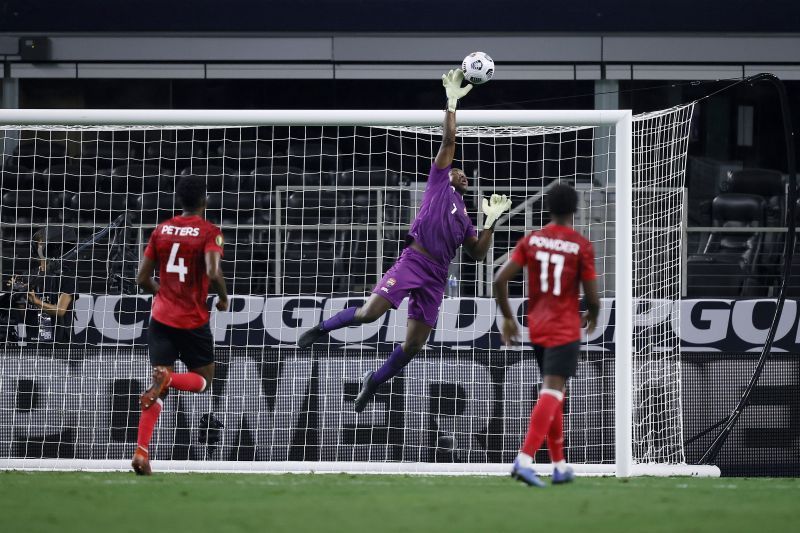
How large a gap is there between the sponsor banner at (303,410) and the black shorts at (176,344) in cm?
232

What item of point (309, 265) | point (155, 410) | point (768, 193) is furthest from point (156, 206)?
point (768, 193)

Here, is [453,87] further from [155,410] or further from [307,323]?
[307,323]

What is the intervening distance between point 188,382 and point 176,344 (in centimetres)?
27

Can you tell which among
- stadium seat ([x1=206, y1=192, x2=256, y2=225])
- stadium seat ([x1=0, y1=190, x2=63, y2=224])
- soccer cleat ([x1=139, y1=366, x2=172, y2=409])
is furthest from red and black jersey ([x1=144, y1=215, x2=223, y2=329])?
stadium seat ([x1=206, y1=192, x2=256, y2=225])

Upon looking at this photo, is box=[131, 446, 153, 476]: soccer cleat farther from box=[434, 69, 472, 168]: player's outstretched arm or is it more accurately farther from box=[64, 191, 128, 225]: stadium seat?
box=[64, 191, 128, 225]: stadium seat

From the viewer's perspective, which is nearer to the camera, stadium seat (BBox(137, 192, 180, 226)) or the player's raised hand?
the player's raised hand

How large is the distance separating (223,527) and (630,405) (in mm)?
4308

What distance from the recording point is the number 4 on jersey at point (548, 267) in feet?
23.1

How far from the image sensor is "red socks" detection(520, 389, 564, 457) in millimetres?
7023

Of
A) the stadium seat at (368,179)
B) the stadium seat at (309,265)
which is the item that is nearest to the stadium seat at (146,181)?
the stadium seat at (309,265)

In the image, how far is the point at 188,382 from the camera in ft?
27.2

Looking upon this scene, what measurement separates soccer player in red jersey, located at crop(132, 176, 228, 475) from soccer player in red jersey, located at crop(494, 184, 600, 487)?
207 centimetres
